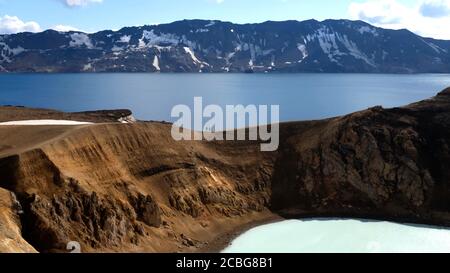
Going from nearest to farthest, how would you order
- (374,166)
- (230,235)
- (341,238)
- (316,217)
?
(341,238), (230,235), (316,217), (374,166)

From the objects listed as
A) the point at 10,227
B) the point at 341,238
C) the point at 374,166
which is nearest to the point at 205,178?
the point at 341,238

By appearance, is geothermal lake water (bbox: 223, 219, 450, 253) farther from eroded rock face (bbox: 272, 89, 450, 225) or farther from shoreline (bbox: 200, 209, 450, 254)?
eroded rock face (bbox: 272, 89, 450, 225)

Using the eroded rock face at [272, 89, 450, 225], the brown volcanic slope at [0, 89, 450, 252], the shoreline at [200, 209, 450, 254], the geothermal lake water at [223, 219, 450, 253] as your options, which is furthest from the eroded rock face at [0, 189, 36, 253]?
the eroded rock face at [272, 89, 450, 225]

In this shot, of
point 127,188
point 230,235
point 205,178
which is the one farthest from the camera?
point 205,178

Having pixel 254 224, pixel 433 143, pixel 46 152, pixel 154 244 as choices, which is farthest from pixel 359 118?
pixel 46 152

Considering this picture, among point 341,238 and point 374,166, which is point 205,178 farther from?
point 374,166

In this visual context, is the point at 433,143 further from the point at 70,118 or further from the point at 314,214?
the point at 70,118
